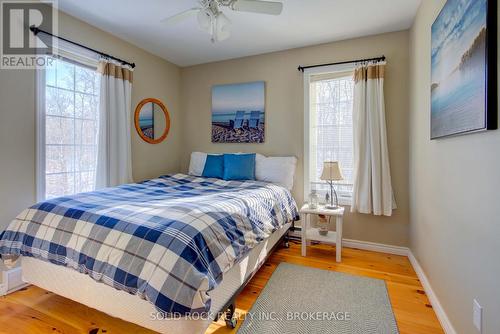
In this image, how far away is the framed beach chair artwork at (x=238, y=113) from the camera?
3.46m

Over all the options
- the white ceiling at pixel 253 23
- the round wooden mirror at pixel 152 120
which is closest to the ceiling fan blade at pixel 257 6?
the white ceiling at pixel 253 23

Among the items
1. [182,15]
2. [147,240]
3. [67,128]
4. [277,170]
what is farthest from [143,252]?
[277,170]

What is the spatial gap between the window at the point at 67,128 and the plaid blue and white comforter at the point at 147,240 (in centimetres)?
70

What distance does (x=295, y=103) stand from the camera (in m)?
3.28

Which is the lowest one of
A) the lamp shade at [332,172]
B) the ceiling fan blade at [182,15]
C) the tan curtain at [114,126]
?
the lamp shade at [332,172]

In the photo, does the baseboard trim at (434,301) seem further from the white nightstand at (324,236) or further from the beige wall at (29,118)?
the beige wall at (29,118)

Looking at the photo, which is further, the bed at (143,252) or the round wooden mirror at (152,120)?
the round wooden mirror at (152,120)

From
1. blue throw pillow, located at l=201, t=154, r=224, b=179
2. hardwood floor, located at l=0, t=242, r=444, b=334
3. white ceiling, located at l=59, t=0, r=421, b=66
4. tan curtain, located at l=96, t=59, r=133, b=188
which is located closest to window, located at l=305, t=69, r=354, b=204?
white ceiling, located at l=59, t=0, r=421, b=66

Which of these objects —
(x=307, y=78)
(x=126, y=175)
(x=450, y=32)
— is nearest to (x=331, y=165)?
(x=307, y=78)

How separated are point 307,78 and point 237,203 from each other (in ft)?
6.74

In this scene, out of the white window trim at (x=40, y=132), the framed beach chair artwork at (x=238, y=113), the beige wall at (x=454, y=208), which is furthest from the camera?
the framed beach chair artwork at (x=238, y=113)

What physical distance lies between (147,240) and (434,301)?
2025 millimetres

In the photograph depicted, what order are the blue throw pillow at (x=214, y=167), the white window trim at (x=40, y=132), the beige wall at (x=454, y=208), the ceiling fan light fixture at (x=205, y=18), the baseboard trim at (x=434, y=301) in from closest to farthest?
the beige wall at (x=454, y=208) → the baseboard trim at (x=434, y=301) → the ceiling fan light fixture at (x=205, y=18) → the white window trim at (x=40, y=132) → the blue throw pillow at (x=214, y=167)

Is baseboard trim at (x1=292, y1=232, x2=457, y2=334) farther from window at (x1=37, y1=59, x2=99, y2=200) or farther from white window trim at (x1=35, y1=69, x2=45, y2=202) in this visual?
white window trim at (x1=35, y1=69, x2=45, y2=202)
